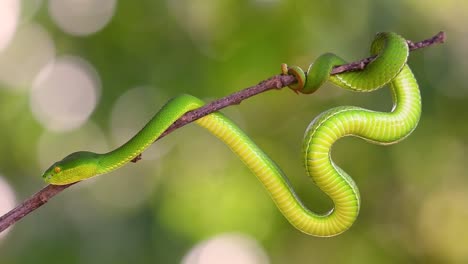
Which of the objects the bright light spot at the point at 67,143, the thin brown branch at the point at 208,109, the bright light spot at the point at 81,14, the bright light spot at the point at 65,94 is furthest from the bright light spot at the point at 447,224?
the thin brown branch at the point at 208,109

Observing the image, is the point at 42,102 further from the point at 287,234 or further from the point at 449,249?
the point at 449,249

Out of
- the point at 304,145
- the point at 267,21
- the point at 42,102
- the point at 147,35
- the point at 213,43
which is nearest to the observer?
the point at 304,145

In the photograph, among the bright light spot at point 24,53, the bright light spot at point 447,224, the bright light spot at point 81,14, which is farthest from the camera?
the bright light spot at point 24,53

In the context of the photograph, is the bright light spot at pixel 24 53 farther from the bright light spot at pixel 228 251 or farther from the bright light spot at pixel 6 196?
the bright light spot at pixel 228 251

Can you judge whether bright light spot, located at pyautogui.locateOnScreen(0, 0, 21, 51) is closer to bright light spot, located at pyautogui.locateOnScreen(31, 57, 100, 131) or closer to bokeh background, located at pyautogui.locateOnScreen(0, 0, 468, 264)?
bokeh background, located at pyautogui.locateOnScreen(0, 0, 468, 264)

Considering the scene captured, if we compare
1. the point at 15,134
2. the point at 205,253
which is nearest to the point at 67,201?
the point at 15,134

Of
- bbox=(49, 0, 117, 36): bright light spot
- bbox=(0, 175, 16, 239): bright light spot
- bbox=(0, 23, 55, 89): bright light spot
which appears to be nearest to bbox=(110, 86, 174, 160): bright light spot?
bbox=(49, 0, 117, 36): bright light spot
